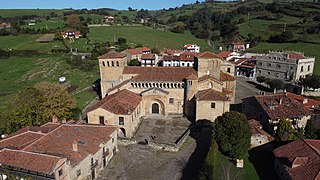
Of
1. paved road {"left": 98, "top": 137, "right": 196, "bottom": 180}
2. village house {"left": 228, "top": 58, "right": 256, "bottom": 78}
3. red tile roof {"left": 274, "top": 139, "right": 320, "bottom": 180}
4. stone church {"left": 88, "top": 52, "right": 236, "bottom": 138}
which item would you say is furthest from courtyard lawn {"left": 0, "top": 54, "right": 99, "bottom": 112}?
village house {"left": 228, "top": 58, "right": 256, "bottom": 78}

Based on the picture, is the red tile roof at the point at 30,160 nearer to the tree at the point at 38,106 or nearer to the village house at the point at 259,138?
the tree at the point at 38,106

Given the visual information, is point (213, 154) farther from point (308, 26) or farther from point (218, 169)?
point (308, 26)

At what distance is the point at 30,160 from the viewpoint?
983 inches

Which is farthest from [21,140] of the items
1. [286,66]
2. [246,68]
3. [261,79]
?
[246,68]

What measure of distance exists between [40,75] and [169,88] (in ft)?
164

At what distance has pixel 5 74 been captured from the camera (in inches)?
3285

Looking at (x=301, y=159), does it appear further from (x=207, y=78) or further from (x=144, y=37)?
(x=144, y=37)

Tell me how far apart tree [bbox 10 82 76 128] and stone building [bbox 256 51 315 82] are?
55535mm

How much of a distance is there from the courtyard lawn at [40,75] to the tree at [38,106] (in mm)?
12382

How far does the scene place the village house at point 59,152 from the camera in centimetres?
2450

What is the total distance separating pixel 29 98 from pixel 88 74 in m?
41.0

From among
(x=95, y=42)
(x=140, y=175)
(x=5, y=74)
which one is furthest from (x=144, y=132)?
(x=95, y=42)

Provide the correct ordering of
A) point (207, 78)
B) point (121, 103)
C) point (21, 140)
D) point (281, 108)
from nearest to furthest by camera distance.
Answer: point (21, 140) → point (281, 108) → point (121, 103) → point (207, 78)

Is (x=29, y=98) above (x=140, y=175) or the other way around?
above
